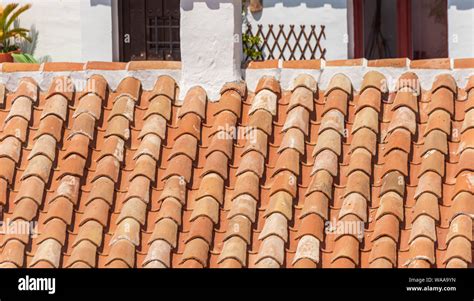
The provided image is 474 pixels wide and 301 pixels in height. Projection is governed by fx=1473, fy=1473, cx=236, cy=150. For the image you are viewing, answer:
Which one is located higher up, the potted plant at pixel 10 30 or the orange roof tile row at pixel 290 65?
the potted plant at pixel 10 30

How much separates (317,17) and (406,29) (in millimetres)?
1704

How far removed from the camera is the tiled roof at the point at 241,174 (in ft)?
37.7

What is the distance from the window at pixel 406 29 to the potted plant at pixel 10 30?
5750 mm

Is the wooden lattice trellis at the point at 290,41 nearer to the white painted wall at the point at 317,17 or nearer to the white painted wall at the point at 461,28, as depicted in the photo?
the white painted wall at the point at 317,17

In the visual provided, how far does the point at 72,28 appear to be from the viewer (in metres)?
24.7

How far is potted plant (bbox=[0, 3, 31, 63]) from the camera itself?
958 inches

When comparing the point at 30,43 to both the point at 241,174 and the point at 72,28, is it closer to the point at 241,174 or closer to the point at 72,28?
the point at 72,28

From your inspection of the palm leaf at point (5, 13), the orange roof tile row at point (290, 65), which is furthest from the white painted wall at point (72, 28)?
the orange roof tile row at point (290, 65)

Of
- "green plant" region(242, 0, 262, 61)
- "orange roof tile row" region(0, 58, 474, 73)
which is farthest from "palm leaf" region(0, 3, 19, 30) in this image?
"orange roof tile row" region(0, 58, 474, 73)

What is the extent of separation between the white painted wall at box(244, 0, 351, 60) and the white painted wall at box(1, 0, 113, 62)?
243cm

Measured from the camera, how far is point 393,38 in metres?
22.8

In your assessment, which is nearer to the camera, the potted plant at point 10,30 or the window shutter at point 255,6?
the window shutter at point 255,6
